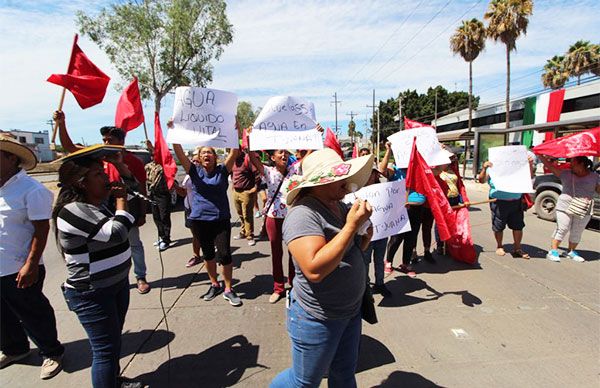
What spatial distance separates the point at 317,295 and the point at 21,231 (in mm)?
2444

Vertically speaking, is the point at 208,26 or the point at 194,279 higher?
the point at 208,26

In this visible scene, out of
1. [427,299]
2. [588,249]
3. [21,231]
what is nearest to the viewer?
[21,231]

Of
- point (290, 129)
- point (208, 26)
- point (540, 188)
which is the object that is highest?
point (208, 26)

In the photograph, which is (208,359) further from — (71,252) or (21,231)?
(21,231)

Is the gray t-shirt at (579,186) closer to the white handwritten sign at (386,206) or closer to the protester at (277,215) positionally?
the white handwritten sign at (386,206)

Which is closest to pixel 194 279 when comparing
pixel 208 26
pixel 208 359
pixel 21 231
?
pixel 208 359

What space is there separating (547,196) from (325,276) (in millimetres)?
8871

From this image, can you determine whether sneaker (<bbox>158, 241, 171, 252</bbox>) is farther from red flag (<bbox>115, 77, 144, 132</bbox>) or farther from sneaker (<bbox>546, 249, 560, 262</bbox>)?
sneaker (<bbox>546, 249, 560, 262</bbox>)

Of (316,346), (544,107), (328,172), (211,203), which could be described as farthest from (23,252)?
(544,107)

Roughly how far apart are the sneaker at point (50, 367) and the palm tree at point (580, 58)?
1593 inches

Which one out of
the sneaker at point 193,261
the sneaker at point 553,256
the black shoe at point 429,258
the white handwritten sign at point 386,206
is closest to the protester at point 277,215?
the white handwritten sign at point 386,206

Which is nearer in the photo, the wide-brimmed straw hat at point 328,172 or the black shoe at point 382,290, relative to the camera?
the wide-brimmed straw hat at point 328,172

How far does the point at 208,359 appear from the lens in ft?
9.70

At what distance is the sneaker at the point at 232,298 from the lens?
13.1 feet
